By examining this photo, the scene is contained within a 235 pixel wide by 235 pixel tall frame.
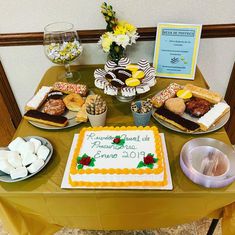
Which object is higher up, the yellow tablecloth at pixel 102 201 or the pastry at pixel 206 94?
the pastry at pixel 206 94

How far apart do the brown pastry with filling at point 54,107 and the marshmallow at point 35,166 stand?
254 mm

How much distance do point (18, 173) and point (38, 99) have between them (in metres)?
0.39

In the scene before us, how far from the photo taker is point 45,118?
980 mm

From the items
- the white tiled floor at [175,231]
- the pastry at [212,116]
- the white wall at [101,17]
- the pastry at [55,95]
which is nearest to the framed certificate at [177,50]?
the white wall at [101,17]

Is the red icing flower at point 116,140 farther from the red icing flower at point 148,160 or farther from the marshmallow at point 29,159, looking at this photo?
the marshmallow at point 29,159

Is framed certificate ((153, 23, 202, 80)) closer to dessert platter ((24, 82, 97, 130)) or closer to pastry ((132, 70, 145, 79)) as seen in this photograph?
pastry ((132, 70, 145, 79))

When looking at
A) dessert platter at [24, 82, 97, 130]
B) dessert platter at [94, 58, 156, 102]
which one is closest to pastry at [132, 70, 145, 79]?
dessert platter at [94, 58, 156, 102]

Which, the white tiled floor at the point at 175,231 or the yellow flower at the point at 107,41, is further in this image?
the white tiled floor at the point at 175,231

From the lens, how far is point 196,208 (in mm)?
815

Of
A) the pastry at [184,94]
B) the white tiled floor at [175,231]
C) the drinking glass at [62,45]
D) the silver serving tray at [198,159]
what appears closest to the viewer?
the silver serving tray at [198,159]

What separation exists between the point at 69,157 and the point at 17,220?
32cm

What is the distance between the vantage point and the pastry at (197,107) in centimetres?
97

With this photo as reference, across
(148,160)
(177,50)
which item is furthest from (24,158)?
(177,50)

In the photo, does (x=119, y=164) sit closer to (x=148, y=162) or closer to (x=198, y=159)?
(x=148, y=162)
